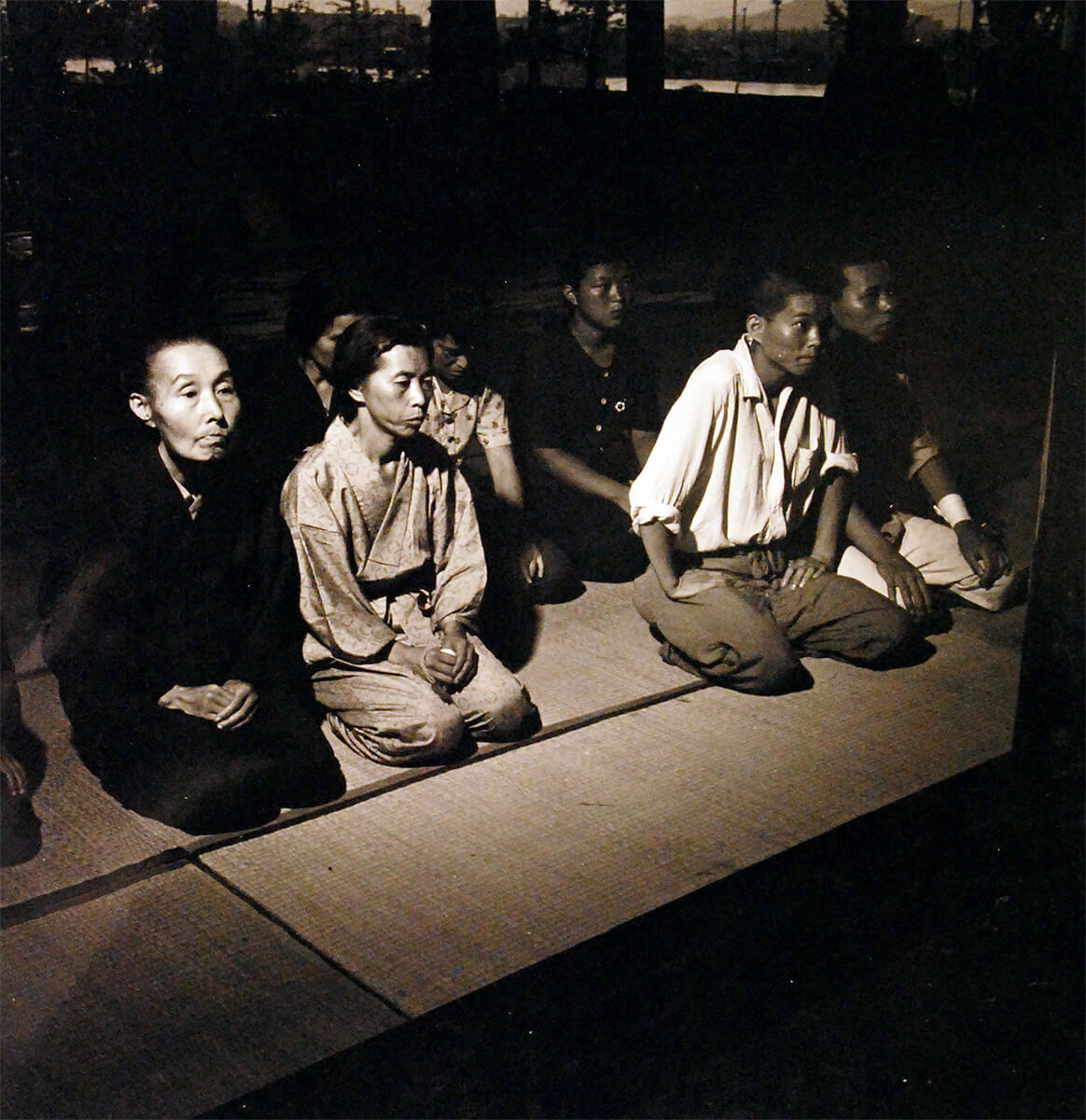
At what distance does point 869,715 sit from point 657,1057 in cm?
175

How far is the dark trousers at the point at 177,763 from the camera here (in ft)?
10.8

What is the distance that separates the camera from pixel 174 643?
10.9 feet

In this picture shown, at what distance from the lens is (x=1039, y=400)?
17.4ft

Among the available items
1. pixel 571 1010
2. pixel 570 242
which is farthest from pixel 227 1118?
pixel 570 242

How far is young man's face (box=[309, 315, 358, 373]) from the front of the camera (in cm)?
353

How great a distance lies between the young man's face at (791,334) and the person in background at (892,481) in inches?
9.1

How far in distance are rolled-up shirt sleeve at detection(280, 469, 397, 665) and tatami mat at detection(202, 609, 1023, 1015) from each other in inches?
17.2

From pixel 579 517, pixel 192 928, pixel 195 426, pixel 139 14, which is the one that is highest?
pixel 139 14

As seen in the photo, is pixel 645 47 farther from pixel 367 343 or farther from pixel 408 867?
pixel 408 867

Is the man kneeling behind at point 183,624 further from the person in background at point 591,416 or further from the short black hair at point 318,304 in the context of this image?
the person in background at point 591,416

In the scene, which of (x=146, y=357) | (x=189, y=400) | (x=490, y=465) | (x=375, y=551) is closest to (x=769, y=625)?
(x=490, y=465)

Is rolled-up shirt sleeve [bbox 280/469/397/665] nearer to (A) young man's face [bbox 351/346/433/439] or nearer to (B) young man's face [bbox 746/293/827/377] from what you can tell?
(A) young man's face [bbox 351/346/433/439]

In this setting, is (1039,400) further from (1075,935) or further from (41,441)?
(41,441)

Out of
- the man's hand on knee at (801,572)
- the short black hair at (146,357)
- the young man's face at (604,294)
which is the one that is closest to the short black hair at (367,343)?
the short black hair at (146,357)
